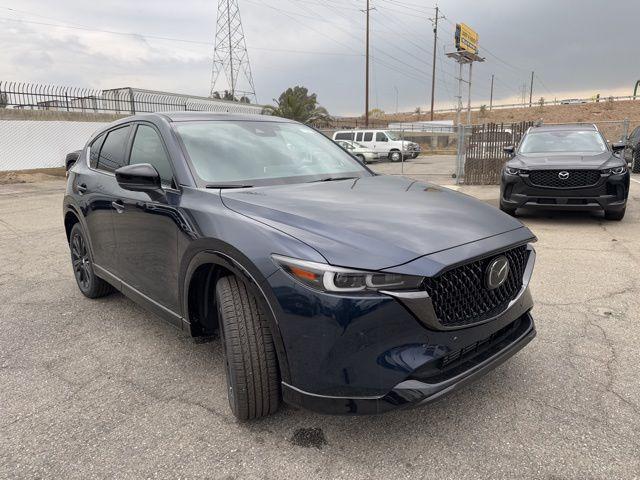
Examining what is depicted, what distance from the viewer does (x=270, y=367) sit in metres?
2.36

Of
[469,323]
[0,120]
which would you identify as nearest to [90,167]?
[469,323]

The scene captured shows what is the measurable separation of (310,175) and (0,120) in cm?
1836

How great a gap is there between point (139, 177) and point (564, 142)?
7.84m

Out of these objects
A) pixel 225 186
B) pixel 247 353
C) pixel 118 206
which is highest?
pixel 225 186

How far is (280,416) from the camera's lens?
2.65 meters

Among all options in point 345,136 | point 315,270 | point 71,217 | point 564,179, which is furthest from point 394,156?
point 315,270

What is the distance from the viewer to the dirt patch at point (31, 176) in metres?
16.6

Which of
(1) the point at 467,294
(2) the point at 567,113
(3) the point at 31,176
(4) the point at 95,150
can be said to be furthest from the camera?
(2) the point at 567,113

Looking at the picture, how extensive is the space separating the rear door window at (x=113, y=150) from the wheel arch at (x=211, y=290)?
1.50 meters

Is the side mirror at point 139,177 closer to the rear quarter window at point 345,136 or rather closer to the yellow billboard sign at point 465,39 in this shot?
the rear quarter window at point 345,136

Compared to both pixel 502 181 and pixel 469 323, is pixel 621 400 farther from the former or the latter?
pixel 502 181

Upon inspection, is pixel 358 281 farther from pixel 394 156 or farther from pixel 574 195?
pixel 394 156

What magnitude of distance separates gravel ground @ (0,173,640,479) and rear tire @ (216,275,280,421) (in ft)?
0.64

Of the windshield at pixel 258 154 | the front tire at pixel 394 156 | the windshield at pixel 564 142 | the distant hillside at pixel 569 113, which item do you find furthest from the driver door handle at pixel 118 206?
the distant hillside at pixel 569 113
